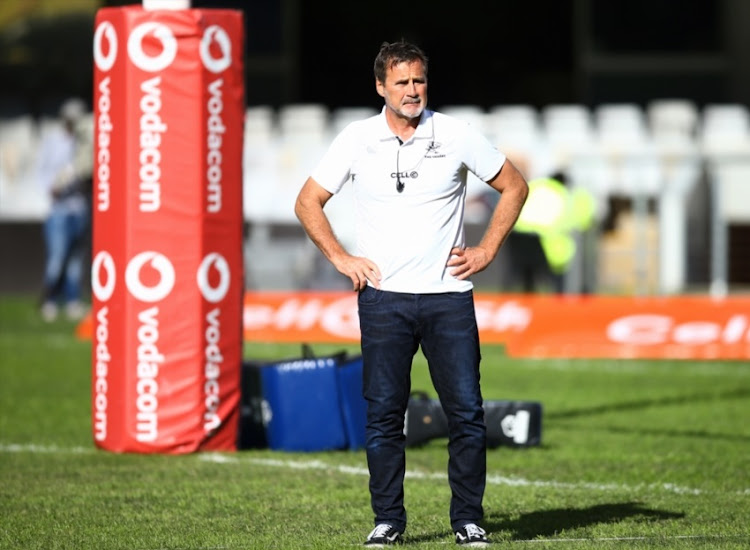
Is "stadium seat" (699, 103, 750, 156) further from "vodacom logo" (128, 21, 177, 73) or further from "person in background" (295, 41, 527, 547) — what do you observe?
"person in background" (295, 41, 527, 547)

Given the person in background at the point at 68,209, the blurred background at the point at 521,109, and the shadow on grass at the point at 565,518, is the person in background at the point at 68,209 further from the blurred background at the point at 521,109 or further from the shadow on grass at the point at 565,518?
the shadow on grass at the point at 565,518

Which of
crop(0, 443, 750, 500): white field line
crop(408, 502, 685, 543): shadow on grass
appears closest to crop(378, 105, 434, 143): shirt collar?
crop(408, 502, 685, 543): shadow on grass

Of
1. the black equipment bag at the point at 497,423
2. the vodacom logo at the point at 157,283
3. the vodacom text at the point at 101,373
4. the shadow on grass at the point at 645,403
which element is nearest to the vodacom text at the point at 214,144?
the vodacom logo at the point at 157,283

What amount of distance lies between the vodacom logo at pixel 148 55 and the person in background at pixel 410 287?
11.1ft

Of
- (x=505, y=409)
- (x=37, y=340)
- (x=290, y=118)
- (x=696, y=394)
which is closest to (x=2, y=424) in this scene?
(x=505, y=409)

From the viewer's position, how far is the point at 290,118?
101ft

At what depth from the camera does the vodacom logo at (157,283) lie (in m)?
10.4

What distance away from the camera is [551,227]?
69.3ft

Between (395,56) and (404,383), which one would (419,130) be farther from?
(404,383)

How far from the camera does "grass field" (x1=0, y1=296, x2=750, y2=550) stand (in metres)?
7.65

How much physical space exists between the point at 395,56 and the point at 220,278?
3712 millimetres

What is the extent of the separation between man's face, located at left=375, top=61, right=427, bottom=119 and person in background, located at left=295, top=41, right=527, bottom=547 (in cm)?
3

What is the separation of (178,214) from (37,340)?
911 cm

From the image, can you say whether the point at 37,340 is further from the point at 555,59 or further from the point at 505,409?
the point at 555,59
